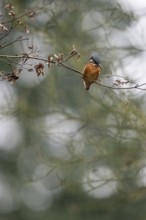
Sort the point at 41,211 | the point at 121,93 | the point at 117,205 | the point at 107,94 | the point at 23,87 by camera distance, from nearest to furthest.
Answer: the point at 121,93
the point at 107,94
the point at 117,205
the point at 23,87
the point at 41,211

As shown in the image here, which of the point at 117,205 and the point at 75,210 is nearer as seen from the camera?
the point at 117,205

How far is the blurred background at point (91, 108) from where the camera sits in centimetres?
670

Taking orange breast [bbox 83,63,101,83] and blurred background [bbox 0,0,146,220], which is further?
blurred background [bbox 0,0,146,220]

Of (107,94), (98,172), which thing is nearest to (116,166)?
(98,172)

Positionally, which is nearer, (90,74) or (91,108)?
(90,74)

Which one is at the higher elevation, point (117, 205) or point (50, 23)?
point (50, 23)

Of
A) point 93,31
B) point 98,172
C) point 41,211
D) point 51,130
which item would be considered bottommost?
point 41,211

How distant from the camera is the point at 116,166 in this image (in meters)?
6.96

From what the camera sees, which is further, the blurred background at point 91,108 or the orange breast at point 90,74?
the blurred background at point 91,108

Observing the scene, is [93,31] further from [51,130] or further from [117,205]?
[117,205]

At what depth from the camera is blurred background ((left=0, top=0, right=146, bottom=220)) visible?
6.70 m

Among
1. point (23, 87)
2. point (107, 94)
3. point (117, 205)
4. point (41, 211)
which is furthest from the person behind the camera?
point (41, 211)

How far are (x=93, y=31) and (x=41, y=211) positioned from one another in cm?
351

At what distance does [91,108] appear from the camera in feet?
22.9
